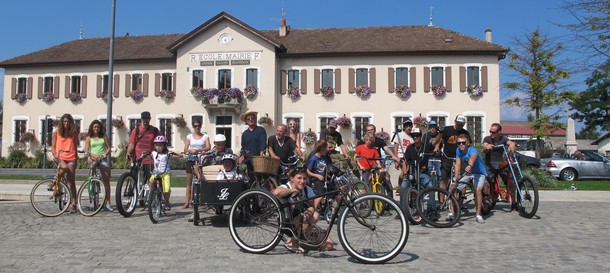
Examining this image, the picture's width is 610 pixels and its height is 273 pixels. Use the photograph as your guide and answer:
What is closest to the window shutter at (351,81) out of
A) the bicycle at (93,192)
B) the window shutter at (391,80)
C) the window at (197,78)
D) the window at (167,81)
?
the window shutter at (391,80)

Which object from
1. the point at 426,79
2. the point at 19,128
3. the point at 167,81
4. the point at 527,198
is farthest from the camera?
the point at 19,128

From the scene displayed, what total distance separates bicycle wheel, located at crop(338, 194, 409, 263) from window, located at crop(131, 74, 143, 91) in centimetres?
3205

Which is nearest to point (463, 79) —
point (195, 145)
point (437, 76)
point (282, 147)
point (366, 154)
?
point (437, 76)

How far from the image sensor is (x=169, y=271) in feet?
16.4

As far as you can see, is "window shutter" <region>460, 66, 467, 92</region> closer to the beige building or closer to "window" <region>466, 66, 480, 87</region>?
the beige building

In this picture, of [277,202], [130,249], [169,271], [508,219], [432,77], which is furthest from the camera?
[432,77]

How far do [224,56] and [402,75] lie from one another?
11.9 meters

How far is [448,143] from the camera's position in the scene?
909cm

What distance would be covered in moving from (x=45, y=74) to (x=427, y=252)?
3693cm

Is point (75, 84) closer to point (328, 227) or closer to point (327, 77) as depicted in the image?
point (327, 77)

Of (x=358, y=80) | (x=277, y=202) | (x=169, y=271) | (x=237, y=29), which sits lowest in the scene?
(x=169, y=271)

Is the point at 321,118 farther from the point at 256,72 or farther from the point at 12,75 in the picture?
the point at 12,75

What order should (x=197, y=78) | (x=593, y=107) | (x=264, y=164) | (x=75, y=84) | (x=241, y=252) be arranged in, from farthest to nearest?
(x=593, y=107) < (x=75, y=84) < (x=197, y=78) < (x=264, y=164) < (x=241, y=252)

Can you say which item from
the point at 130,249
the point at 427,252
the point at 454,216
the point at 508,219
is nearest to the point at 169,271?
the point at 130,249
